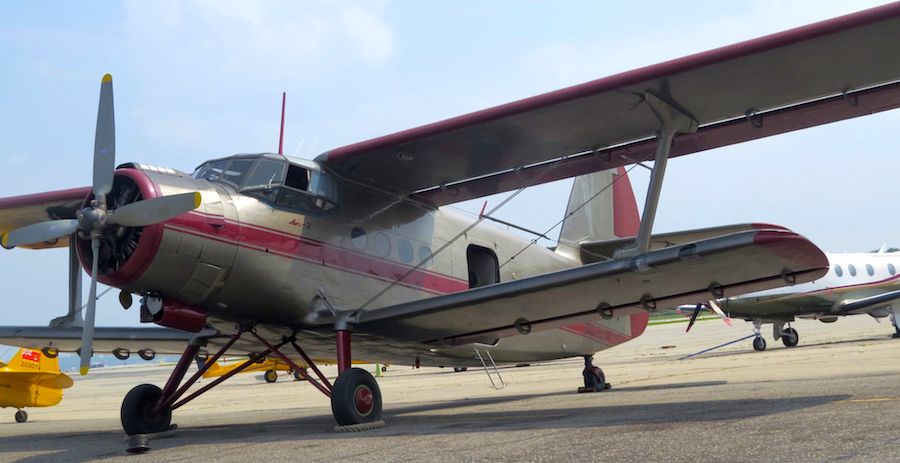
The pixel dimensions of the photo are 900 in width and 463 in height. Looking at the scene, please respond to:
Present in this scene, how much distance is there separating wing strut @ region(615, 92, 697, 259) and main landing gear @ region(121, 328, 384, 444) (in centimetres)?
302

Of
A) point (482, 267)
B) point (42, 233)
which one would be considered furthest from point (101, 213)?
point (482, 267)

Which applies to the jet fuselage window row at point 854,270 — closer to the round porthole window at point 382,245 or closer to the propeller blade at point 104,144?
Result: the round porthole window at point 382,245

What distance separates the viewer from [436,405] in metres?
13.3

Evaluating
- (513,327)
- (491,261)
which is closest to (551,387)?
(491,261)

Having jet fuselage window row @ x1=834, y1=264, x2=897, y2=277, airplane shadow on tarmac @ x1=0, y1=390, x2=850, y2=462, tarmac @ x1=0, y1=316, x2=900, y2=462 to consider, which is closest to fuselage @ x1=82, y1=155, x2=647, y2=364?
airplane shadow on tarmac @ x1=0, y1=390, x2=850, y2=462

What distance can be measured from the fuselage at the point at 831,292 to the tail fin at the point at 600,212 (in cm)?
1234

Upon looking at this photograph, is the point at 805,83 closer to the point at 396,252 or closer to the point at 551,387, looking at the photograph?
Result: the point at 396,252

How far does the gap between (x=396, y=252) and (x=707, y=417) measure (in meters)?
4.77

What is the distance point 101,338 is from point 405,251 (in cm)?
446

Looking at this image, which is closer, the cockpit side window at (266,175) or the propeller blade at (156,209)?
the propeller blade at (156,209)

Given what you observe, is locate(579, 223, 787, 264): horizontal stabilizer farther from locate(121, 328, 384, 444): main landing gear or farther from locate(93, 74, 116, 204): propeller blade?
locate(93, 74, 116, 204): propeller blade

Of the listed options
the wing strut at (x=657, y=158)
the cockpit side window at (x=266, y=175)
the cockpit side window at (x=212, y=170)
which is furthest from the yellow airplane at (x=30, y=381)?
the wing strut at (x=657, y=158)

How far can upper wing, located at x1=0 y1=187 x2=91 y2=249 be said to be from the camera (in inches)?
415

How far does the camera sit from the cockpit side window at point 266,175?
905cm
